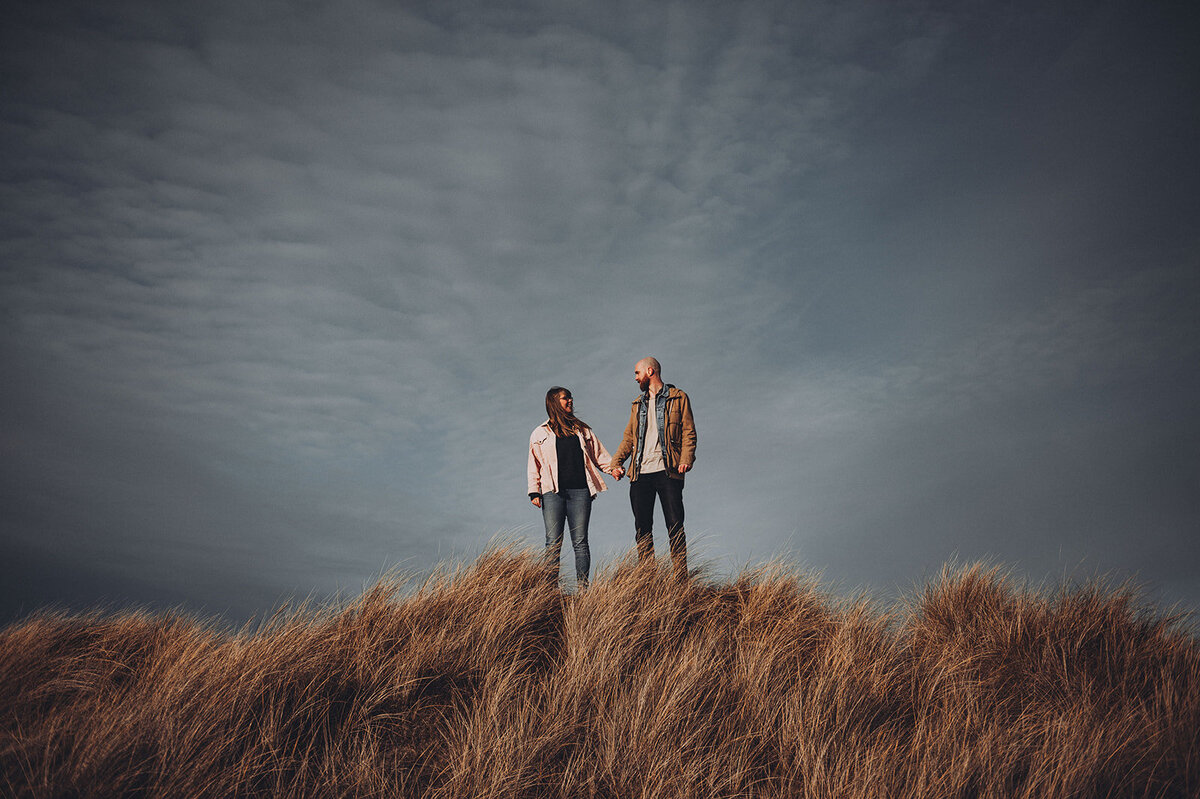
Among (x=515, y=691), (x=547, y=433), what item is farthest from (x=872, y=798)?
(x=547, y=433)

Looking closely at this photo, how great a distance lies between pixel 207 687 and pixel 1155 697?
7.03m

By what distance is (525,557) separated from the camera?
560cm

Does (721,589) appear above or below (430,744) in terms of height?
above

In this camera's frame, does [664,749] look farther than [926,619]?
No

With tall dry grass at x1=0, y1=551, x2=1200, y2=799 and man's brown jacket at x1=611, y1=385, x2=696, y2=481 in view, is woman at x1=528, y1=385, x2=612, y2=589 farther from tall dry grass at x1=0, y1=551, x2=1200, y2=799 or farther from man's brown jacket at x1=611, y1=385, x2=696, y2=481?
tall dry grass at x1=0, y1=551, x2=1200, y2=799

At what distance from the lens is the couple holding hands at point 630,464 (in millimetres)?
6293

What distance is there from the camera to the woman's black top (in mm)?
6477

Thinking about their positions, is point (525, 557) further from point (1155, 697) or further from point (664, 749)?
point (1155, 697)

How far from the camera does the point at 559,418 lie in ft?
21.8

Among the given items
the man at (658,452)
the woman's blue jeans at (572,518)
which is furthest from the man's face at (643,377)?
the woman's blue jeans at (572,518)

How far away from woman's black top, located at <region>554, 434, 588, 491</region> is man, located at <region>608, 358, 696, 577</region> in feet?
1.46

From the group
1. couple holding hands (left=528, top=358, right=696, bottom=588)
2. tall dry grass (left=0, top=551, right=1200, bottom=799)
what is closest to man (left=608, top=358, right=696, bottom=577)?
couple holding hands (left=528, top=358, right=696, bottom=588)

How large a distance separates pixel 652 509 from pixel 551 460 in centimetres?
123

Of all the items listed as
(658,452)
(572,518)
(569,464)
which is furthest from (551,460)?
(658,452)
